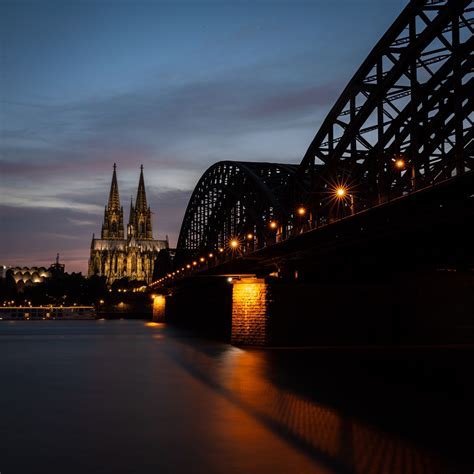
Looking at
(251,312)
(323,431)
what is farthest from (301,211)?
(323,431)

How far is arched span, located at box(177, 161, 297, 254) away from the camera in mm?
83875

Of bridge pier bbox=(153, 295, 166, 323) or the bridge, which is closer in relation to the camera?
the bridge

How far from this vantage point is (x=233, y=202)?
10500 centimetres

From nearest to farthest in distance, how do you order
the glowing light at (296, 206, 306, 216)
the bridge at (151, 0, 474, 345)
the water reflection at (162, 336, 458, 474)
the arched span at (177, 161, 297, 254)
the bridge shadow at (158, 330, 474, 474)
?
1. the water reflection at (162, 336, 458, 474)
2. the bridge shadow at (158, 330, 474, 474)
3. the bridge at (151, 0, 474, 345)
4. the glowing light at (296, 206, 306, 216)
5. the arched span at (177, 161, 297, 254)

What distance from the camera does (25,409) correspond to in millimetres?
24469

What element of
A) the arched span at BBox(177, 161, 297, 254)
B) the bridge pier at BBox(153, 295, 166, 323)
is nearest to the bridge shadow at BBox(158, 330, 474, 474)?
the arched span at BBox(177, 161, 297, 254)

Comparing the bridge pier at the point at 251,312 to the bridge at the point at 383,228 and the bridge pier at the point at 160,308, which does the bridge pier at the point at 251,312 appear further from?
the bridge pier at the point at 160,308

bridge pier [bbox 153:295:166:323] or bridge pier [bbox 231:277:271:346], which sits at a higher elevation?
bridge pier [bbox 153:295:166:323]

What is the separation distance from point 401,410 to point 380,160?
75.3ft

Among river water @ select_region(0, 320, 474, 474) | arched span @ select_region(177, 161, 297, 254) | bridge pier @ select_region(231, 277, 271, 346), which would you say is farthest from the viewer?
arched span @ select_region(177, 161, 297, 254)

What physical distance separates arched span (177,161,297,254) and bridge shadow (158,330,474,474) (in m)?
33.3

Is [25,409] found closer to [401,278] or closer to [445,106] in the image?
[445,106]

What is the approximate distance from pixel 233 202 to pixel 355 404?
81.2m

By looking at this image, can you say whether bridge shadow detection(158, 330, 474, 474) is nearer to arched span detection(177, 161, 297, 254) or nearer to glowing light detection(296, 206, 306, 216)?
glowing light detection(296, 206, 306, 216)
